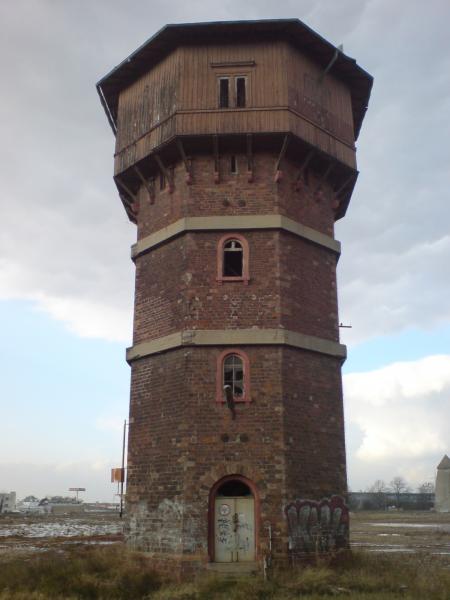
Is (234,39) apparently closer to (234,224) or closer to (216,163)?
(216,163)

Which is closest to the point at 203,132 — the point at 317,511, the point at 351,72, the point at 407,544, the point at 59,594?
the point at 351,72

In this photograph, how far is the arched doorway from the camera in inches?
579

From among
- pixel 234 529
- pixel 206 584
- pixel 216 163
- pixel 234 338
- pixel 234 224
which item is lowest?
pixel 206 584

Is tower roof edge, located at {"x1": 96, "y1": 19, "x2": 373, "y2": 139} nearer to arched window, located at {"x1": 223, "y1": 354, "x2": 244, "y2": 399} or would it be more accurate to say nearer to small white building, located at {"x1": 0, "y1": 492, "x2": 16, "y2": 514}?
arched window, located at {"x1": 223, "y1": 354, "x2": 244, "y2": 399}

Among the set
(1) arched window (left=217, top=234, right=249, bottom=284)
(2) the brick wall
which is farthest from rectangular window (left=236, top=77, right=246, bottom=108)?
(1) arched window (left=217, top=234, right=249, bottom=284)

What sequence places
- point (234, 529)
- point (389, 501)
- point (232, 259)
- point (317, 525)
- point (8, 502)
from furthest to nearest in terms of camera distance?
1. point (389, 501)
2. point (8, 502)
3. point (232, 259)
4. point (317, 525)
5. point (234, 529)

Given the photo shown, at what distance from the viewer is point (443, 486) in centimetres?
8562

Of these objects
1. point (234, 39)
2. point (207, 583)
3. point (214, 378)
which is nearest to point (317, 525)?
point (207, 583)

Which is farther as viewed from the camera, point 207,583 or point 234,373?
point 234,373

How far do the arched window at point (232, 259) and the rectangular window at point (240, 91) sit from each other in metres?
3.74

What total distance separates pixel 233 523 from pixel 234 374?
3430 millimetres

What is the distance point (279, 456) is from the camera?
14945mm

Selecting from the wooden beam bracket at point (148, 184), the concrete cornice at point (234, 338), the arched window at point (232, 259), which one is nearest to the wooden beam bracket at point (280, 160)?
the arched window at point (232, 259)

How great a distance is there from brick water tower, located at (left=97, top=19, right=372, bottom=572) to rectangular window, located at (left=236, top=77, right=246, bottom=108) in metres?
0.04
